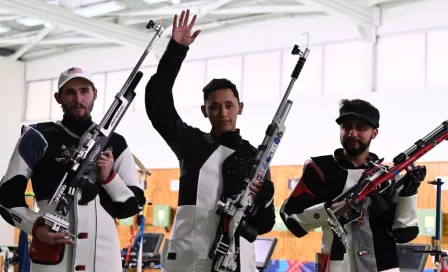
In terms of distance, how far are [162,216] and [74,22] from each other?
4811 mm

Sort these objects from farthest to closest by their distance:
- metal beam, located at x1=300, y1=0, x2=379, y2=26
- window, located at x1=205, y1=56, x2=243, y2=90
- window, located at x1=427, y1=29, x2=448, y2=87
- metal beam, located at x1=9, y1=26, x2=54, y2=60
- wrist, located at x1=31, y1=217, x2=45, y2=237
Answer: metal beam, located at x1=9, y1=26, x2=54, y2=60, window, located at x1=205, y1=56, x2=243, y2=90, metal beam, located at x1=300, y1=0, x2=379, y2=26, window, located at x1=427, y1=29, x2=448, y2=87, wrist, located at x1=31, y1=217, x2=45, y2=237

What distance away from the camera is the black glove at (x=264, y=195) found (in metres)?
3.89

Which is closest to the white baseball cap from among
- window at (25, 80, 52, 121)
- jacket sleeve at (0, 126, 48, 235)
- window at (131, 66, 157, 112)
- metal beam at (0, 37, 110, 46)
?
jacket sleeve at (0, 126, 48, 235)

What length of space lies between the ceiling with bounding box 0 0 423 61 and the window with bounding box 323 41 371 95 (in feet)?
2.08

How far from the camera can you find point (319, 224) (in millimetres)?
3996

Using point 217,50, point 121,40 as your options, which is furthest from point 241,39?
point 121,40

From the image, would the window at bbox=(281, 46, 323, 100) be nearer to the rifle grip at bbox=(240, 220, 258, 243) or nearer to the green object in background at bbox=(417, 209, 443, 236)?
the green object in background at bbox=(417, 209, 443, 236)

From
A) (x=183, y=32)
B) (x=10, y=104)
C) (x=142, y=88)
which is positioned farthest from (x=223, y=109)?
(x=10, y=104)

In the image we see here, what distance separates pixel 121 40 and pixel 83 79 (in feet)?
51.3

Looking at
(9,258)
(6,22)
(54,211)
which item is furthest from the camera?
(6,22)

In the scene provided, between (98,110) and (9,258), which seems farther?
(98,110)

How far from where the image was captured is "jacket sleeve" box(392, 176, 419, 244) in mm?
3975

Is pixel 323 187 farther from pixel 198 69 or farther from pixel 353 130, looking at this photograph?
pixel 198 69

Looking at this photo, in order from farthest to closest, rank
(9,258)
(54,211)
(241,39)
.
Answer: (241,39) < (9,258) < (54,211)
